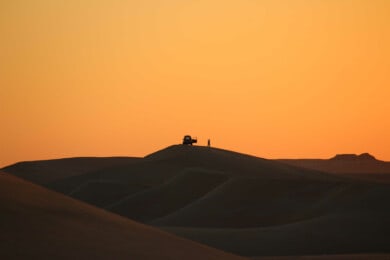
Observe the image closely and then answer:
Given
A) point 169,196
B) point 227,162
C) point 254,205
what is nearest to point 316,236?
point 254,205

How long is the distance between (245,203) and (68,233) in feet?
130

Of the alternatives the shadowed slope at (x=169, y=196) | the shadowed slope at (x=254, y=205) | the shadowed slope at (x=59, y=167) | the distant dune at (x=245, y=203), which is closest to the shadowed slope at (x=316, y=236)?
the distant dune at (x=245, y=203)

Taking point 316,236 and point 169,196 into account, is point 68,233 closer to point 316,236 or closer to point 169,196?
point 316,236

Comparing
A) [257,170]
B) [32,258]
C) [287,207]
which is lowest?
[32,258]

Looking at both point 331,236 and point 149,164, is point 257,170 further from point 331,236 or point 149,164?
point 331,236

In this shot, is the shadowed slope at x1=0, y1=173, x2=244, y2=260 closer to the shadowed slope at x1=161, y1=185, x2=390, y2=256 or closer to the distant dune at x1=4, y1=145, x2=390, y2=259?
the distant dune at x1=4, y1=145, x2=390, y2=259

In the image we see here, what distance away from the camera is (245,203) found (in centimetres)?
5512

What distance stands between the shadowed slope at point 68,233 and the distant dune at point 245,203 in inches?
475

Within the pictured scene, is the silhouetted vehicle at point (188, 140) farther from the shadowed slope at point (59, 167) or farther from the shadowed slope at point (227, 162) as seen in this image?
the shadowed slope at point (59, 167)

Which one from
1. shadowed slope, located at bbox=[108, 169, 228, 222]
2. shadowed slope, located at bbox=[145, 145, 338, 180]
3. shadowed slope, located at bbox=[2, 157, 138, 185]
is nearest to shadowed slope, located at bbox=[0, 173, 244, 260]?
shadowed slope, located at bbox=[108, 169, 228, 222]

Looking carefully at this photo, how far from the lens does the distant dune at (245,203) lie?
35.7 m

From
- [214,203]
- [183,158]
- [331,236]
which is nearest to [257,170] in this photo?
[183,158]

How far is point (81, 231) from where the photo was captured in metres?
16.5

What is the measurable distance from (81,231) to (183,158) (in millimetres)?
66623
